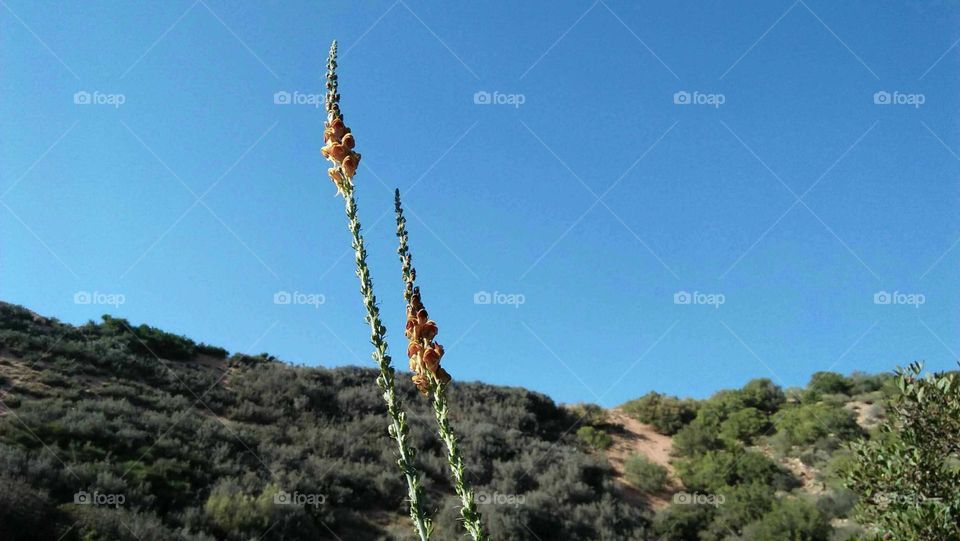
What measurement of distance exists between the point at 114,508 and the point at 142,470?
1738 mm

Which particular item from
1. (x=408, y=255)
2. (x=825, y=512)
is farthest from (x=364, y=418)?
(x=408, y=255)

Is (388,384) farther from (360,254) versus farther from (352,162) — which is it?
(352,162)

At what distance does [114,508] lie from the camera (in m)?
10.6

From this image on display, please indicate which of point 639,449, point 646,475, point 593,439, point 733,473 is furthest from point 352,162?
point 639,449

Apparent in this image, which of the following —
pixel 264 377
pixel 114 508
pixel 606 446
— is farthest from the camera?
pixel 606 446

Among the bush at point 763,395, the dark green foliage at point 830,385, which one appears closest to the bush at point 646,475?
the bush at point 763,395

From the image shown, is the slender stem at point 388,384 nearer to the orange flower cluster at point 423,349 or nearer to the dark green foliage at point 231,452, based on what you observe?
the orange flower cluster at point 423,349

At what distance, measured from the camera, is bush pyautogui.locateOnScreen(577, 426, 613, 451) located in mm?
22906

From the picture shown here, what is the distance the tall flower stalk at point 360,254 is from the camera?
2678 millimetres

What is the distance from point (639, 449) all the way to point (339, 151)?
22539 millimetres

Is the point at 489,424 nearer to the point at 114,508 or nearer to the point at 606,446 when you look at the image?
the point at 606,446

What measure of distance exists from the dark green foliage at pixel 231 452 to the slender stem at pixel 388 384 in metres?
9.17

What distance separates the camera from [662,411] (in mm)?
26578

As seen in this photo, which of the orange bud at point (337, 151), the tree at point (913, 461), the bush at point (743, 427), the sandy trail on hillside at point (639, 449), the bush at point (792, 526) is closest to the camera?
the orange bud at point (337, 151)
